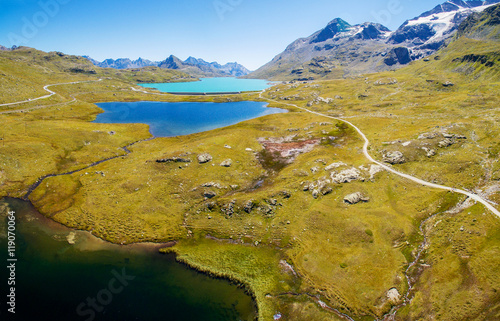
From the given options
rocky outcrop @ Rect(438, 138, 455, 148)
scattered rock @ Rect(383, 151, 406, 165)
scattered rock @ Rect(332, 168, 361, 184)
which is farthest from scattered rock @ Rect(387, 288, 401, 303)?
rocky outcrop @ Rect(438, 138, 455, 148)

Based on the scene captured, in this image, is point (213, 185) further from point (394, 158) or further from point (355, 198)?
point (394, 158)

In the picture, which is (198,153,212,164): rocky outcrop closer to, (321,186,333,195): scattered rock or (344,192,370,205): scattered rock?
(321,186,333,195): scattered rock

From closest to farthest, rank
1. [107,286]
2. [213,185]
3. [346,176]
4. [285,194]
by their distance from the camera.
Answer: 1. [107,286]
2. [285,194]
3. [346,176]
4. [213,185]

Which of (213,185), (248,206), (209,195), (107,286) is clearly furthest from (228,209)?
(107,286)

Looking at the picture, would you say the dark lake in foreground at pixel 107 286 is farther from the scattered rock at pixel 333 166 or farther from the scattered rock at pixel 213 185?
the scattered rock at pixel 333 166

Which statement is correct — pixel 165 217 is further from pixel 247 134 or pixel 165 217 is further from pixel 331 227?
pixel 247 134

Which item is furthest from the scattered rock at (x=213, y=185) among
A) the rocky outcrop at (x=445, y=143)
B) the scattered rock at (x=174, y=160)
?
the rocky outcrop at (x=445, y=143)
